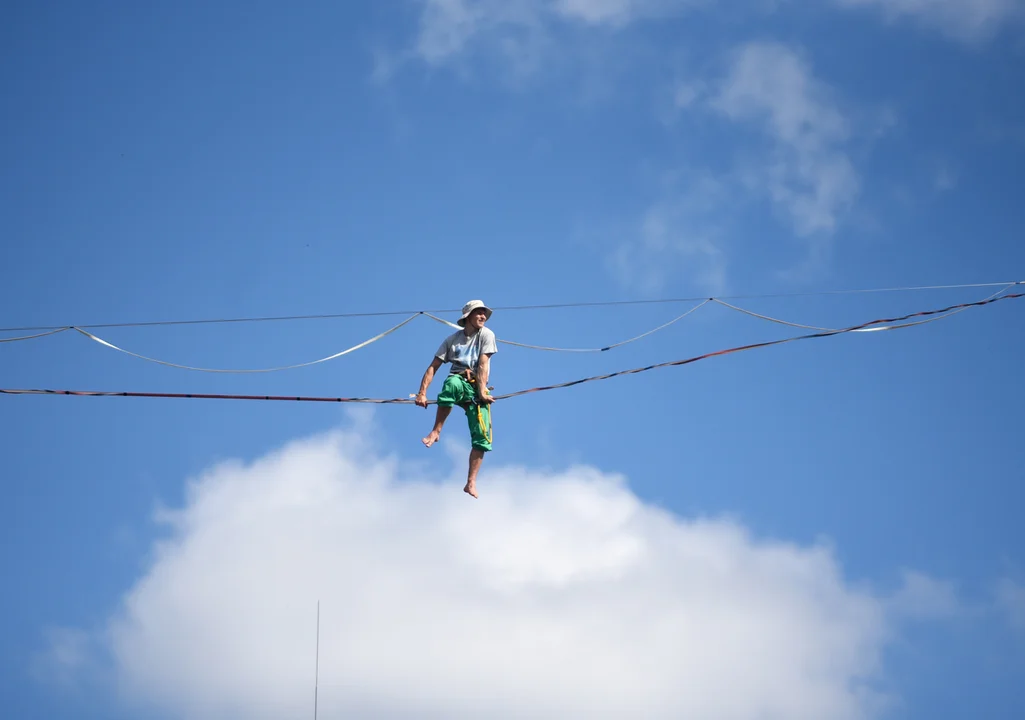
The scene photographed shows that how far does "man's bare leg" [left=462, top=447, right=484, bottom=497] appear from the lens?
1535cm

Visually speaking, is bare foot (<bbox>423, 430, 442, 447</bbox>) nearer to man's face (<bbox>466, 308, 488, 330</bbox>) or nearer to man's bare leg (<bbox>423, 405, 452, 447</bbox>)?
man's bare leg (<bbox>423, 405, 452, 447</bbox>)

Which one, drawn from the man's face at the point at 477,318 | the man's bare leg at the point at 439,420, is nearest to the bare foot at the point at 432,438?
the man's bare leg at the point at 439,420

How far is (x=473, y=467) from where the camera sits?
15.4m

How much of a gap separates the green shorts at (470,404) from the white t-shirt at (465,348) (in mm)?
203

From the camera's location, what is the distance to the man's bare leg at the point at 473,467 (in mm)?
15352

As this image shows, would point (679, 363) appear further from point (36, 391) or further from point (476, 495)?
point (36, 391)

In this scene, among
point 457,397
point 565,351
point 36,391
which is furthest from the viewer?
point 565,351

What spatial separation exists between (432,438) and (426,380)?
2.09ft

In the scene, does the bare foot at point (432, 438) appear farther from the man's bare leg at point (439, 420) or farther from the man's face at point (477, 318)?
the man's face at point (477, 318)

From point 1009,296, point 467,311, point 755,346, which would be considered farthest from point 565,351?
point 1009,296

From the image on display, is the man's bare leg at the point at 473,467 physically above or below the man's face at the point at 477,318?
below

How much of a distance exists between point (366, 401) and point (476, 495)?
6.14ft

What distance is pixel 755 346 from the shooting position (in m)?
14.6

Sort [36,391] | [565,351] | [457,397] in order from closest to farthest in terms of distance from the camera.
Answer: [36,391], [457,397], [565,351]
